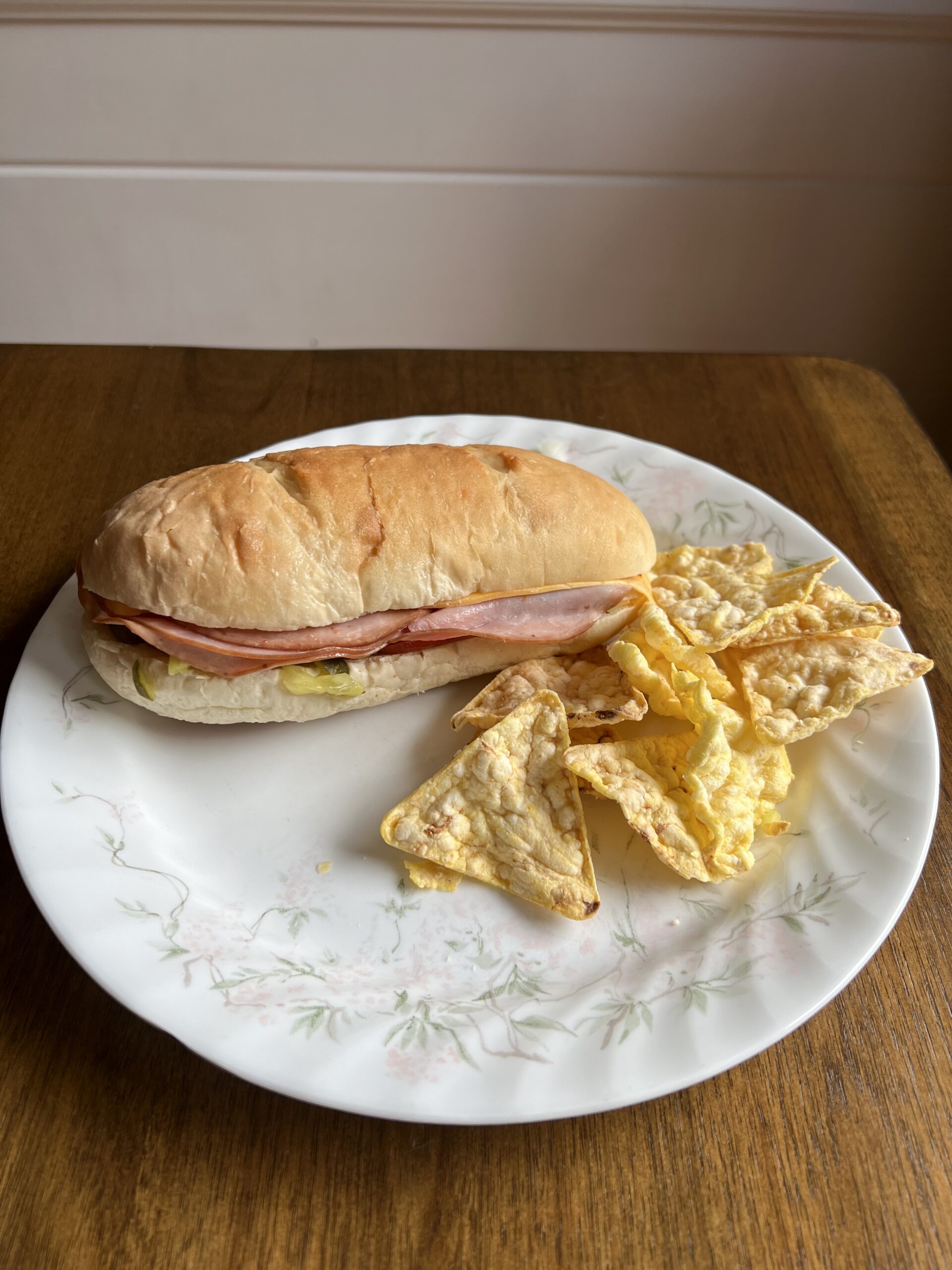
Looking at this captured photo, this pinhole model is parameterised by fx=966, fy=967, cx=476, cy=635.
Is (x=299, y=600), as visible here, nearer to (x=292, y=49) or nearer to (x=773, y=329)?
(x=292, y=49)

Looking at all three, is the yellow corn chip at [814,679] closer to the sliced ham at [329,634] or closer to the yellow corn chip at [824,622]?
the yellow corn chip at [824,622]

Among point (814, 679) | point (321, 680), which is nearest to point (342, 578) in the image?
point (321, 680)

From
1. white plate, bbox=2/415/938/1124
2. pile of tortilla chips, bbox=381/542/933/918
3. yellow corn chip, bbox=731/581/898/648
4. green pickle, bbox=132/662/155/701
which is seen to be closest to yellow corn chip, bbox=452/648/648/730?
pile of tortilla chips, bbox=381/542/933/918

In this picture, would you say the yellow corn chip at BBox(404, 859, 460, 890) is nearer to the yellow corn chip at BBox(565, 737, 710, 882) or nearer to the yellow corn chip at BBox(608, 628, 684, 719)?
the yellow corn chip at BBox(565, 737, 710, 882)

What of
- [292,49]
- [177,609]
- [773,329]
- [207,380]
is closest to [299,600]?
[177,609]

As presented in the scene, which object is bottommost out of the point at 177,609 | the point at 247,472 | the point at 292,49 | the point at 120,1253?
the point at 120,1253

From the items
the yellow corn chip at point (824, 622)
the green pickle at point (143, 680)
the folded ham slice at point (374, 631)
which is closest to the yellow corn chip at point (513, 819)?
the folded ham slice at point (374, 631)
